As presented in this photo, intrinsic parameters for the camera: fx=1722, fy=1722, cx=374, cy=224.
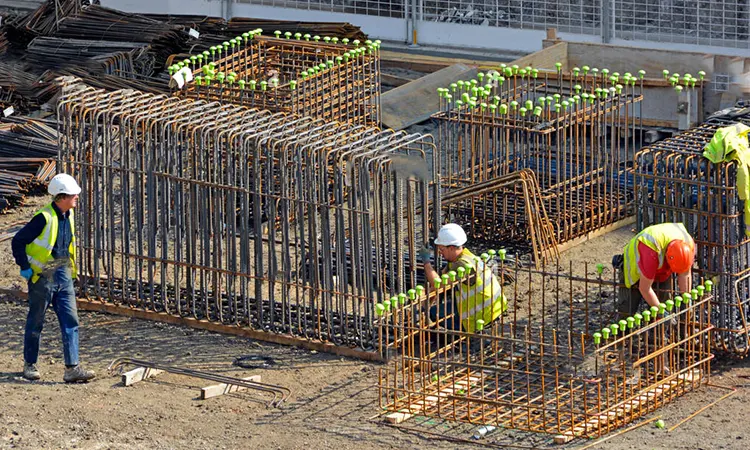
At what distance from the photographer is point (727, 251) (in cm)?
1587

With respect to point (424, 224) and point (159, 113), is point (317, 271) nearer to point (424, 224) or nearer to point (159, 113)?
point (424, 224)

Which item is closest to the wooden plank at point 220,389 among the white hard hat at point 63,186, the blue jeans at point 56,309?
the blue jeans at point 56,309

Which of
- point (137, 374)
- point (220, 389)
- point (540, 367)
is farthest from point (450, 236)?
point (137, 374)

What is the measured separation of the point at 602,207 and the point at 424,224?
4583 millimetres

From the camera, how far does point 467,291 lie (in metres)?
16.2

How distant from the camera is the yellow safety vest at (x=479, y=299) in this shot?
1622 cm

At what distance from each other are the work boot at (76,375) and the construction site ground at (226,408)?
0.28 ft

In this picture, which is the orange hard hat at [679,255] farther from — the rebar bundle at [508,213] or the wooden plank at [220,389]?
the wooden plank at [220,389]

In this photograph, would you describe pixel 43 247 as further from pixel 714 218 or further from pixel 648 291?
pixel 714 218

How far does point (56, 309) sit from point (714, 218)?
6.14 m

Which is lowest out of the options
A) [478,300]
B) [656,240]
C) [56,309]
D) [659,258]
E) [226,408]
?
[226,408]

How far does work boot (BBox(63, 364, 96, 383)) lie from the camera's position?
15820mm

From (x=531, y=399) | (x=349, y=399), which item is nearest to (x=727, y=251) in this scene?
(x=531, y=399)

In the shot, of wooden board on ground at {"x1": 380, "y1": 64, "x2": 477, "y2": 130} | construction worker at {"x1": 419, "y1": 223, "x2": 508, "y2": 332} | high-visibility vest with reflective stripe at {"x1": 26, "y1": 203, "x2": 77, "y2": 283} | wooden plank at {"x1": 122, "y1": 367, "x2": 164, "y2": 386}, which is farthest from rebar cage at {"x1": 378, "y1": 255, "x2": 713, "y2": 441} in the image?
wooden board on ground at {"x1": 380, "y1": 64, "x2": 477, "y2": 130}
